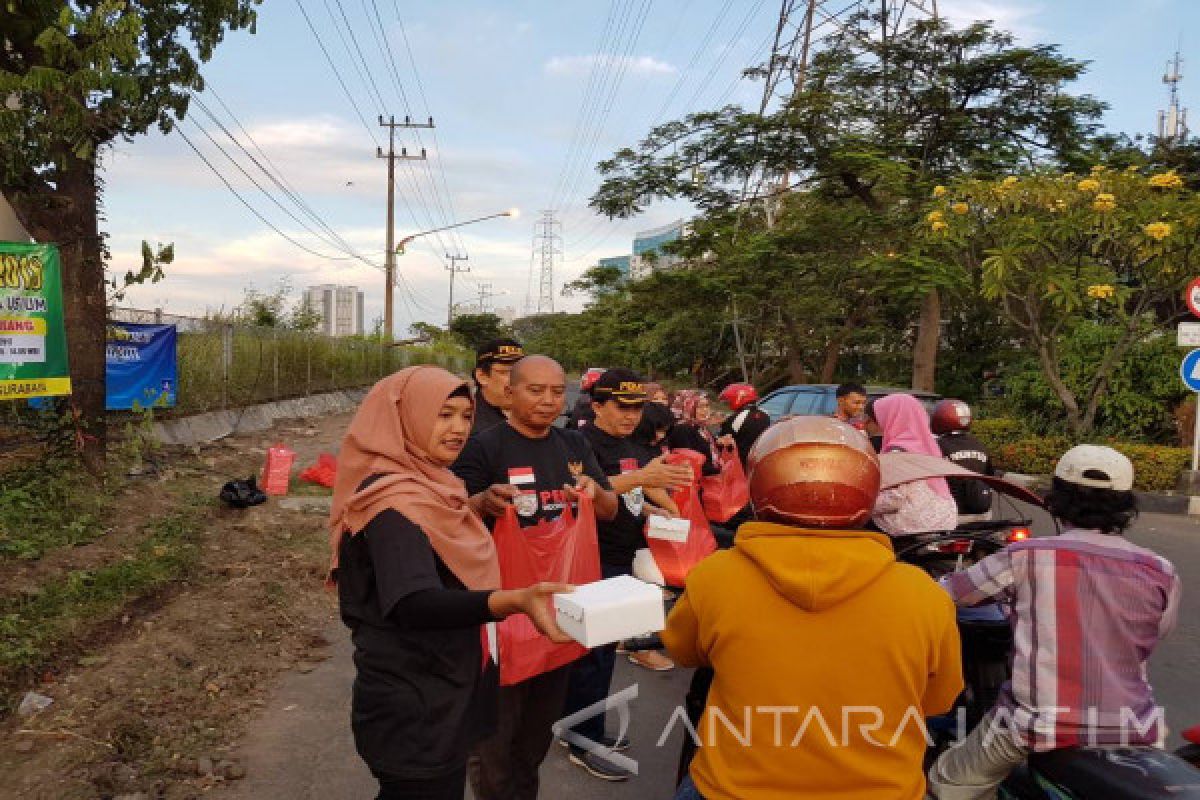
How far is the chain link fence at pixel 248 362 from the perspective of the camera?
11.5 m

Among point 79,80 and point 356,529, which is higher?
point 79,80

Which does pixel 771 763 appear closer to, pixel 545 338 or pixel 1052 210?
pixel 1052 210

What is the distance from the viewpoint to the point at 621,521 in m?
3.98

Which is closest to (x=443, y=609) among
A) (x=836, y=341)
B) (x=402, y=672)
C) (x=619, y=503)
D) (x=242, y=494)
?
(x=402, y=672)

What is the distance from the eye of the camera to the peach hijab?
2016 millimetres

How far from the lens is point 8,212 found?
24.6 feet

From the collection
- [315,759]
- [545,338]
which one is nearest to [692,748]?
[315,759]

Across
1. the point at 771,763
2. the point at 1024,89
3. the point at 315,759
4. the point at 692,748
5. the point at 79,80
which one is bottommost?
the point at 315,759

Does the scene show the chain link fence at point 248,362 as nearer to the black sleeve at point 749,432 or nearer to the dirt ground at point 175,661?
the dirt ground at point 175,661

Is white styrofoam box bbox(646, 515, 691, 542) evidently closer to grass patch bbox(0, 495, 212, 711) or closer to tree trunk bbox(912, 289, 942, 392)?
grass patch bbox(0, 495, 212, 711)

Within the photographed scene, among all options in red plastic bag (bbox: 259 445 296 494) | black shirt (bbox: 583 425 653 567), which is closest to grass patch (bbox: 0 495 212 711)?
red plastic bag (bbox: 259 445 296 494)

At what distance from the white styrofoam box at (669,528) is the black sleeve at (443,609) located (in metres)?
1.88

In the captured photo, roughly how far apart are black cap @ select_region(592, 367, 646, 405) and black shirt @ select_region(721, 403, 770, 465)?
2.07 meters

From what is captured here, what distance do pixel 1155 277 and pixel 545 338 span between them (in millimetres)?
74935
